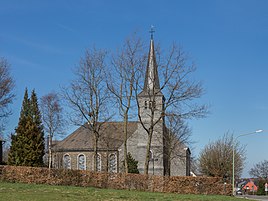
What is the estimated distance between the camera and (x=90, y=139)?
238 feet

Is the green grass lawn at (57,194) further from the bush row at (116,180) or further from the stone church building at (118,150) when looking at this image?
the stone church building at (118,150)

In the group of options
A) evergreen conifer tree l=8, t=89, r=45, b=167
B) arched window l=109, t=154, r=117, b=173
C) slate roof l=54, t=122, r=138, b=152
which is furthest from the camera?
slate roof l=54, t=122, r=138, b=152

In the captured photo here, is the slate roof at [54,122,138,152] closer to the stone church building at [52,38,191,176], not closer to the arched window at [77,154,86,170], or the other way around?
the stone church building at [52,38,191,176]

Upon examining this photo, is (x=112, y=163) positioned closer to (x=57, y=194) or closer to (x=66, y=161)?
(x=66, y=161)

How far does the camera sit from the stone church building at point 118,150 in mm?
62406

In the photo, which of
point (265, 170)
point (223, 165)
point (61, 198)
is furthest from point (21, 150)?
point (265, 170)

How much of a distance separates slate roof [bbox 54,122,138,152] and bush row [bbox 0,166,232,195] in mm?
32192

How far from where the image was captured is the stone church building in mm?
62406

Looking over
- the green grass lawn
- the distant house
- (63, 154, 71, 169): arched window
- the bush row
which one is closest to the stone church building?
(63, 154, 71, 169): arched window

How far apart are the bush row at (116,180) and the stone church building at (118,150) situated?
21543 millimetres

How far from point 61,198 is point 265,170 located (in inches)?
4367

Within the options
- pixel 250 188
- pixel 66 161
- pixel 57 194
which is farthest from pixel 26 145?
pixel 250 188

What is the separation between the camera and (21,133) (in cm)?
5325

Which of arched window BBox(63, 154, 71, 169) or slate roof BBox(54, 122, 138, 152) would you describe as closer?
slate roof BBox(54, 122, 138, 152)
